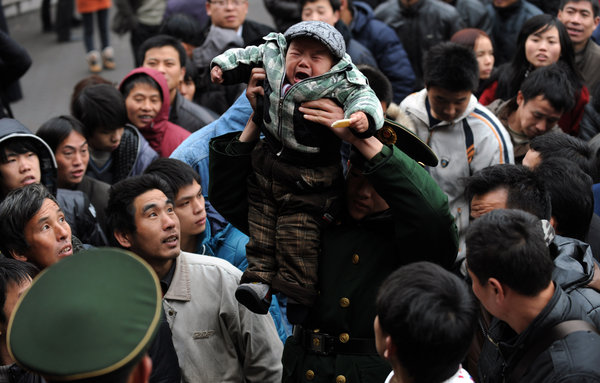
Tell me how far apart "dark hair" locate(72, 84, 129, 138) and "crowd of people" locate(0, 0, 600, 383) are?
0.14m

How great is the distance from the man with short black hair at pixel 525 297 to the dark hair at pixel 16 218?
7.54 feet

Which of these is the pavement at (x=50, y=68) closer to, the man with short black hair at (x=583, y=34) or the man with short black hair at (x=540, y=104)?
the man with short black hair at (x=583, y=34)

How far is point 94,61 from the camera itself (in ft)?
35.3

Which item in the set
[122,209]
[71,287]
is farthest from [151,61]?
[71,287]

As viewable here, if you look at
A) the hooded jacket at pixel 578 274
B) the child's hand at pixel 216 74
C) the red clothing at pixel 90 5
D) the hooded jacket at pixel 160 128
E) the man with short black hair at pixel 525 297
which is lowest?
the red clothing at pixel 90 5

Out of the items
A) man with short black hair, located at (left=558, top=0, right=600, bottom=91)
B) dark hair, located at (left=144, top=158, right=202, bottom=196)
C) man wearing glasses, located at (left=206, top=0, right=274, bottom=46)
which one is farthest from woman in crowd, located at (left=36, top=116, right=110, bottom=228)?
man with short black hair, located at (left=558, top=0, right=600, bottom=91)

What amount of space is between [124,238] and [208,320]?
2.36ft

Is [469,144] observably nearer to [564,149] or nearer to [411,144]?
[564,149]

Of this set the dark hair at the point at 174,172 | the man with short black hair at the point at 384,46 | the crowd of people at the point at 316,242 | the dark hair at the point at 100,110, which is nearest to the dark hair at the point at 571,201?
the crowd of people at the point at 316,242

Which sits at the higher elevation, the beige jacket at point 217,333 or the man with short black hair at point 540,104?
the man with short black hair at point 540,104

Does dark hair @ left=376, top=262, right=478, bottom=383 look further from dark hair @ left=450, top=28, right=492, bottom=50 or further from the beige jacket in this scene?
dark hair @ left=450, top=28, right=492, bottom=50

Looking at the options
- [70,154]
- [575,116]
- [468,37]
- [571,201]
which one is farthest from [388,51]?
[571,201]

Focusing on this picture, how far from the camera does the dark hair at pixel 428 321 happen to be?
84.0 inches

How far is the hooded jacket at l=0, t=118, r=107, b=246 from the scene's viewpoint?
441 cm
